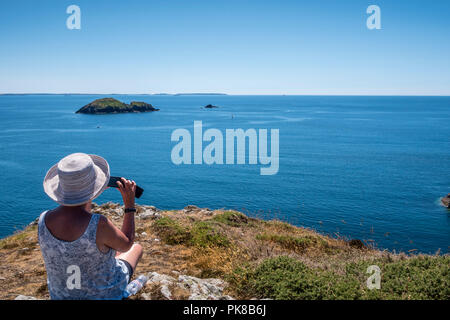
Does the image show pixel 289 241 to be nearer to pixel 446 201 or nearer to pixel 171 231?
pixel 171 231

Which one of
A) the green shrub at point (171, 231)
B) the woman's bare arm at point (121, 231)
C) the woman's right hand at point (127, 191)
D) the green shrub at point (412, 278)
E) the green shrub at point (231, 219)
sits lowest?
the green shrub at point (231, 219)

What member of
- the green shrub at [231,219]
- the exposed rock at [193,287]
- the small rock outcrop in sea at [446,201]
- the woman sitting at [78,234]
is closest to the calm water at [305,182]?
the small rock outcrop in sea at [446,201]

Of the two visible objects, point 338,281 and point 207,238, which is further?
point 207,238

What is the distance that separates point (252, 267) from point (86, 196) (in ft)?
14.2

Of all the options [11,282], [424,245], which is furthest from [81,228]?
[424,245]

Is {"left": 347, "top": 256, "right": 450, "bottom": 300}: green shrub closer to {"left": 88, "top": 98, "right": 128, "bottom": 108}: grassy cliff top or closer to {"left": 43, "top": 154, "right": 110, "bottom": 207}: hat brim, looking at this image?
{"left": 43, "top": 154, "right": 110, "bottom": 207}: hat brim

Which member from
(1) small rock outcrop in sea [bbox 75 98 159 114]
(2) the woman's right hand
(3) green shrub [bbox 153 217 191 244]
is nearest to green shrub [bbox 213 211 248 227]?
(3) green shrub [bbox 153 217 191 244]

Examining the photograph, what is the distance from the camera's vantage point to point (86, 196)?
3619mm

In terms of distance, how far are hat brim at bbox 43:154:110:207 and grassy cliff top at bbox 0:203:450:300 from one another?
2216mm

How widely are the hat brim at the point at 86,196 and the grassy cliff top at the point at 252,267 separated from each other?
222cm

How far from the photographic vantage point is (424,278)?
6.09 m

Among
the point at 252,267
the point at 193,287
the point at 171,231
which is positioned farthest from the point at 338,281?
the point at 171,231

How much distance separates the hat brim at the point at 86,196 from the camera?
11.7 ft

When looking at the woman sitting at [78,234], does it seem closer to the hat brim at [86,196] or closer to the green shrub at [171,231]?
the hat brim at [86,196]
